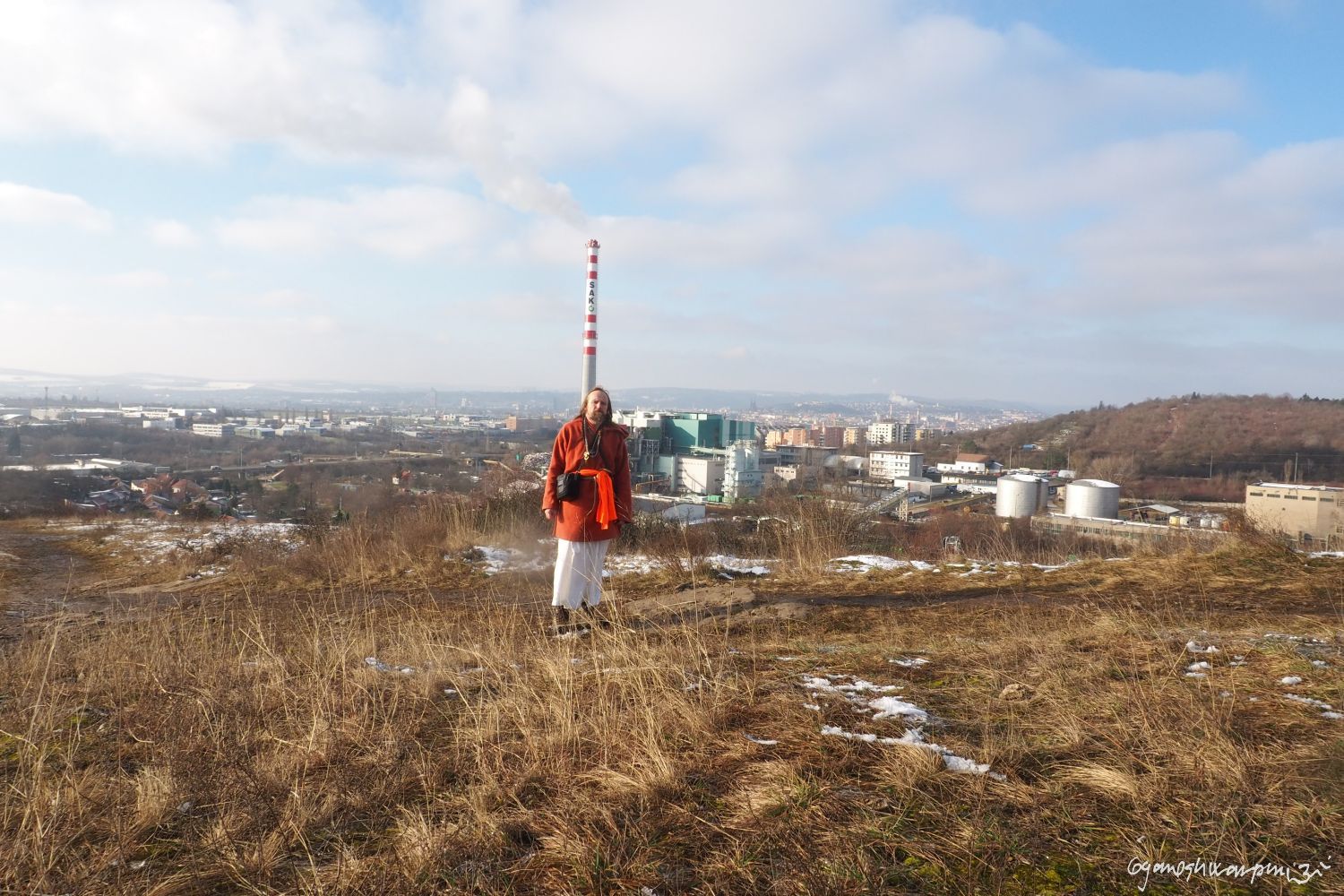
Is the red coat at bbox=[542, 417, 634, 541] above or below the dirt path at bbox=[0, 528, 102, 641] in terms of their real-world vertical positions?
above

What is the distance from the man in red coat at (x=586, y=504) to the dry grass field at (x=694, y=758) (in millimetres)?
546

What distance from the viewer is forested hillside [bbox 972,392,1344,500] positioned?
33375 millimetres

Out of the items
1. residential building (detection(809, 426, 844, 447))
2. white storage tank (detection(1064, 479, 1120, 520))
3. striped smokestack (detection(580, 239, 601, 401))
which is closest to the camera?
white storage tank (detection(1064, 479, 1120, 520))

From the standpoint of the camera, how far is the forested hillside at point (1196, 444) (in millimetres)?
33375

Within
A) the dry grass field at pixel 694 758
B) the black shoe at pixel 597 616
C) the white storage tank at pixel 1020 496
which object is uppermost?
the dry grass field at pixel 694 758

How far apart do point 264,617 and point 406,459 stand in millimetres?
24315

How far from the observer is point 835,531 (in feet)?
31.7

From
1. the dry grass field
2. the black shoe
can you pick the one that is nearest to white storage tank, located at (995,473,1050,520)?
the dry grass field

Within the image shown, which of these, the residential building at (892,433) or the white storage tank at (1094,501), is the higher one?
the residential building at (892,433)

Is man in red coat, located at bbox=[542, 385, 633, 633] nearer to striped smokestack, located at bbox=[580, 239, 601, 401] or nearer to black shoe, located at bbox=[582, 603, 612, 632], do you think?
black shoe, located at bbox=[582, 603, 612, 632]

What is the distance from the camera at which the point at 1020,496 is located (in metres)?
29.7

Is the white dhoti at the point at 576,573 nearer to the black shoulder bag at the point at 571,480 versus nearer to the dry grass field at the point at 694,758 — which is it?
the black shoulder bag at the point at 571,480

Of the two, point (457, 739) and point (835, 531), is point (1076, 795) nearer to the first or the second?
A: point (457, 739)

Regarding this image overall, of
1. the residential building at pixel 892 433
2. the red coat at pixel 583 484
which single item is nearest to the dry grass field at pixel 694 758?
the red coat at pixel 583 484
